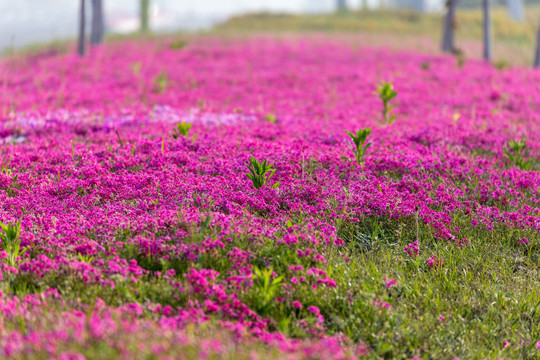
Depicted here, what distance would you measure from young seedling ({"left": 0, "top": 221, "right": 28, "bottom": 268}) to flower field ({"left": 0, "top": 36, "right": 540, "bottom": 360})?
0.09 ft

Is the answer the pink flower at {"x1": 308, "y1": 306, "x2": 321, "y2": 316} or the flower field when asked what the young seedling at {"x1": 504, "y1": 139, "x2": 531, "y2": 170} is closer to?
the flower field

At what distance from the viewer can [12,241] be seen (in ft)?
16.4

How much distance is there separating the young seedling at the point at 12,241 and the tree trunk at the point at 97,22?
23.4 meters

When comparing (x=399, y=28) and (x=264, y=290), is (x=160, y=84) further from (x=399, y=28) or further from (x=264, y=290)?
(x=399, y=28)

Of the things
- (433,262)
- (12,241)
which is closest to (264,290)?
(433,262)

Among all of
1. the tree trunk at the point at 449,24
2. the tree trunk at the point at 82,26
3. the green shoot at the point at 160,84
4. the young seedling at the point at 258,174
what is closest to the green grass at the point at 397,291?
the young seedling at the point at 258,174

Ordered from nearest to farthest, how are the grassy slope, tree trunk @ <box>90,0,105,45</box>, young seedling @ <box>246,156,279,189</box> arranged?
young seedling @ <box>246,156,279,189</box> → tree trunk @ <box>90,0,105,45</box> → the grassy slope

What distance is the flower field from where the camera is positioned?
13.4 ft

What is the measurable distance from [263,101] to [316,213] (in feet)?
29.2

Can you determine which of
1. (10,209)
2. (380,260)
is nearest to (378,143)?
(380,260)

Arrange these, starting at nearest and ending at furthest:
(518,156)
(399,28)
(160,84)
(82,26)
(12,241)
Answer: (12,241), (518,156), (160,84), (82,26), (399,28)

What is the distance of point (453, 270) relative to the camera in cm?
544

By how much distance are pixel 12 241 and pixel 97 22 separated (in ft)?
81.0

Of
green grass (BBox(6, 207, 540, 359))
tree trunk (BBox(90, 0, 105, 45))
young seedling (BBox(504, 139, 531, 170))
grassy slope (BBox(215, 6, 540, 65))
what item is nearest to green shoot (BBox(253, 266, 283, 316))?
green grass (BBox(6, 207, 540, 359))
